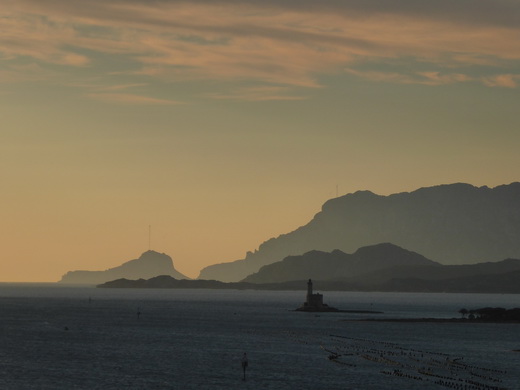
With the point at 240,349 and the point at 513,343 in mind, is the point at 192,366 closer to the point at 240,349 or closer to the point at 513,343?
the point at 240,349

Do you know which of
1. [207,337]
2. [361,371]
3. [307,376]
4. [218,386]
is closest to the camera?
[218,386]

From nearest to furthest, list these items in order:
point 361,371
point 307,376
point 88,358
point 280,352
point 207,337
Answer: point 307,376 < point 361,371 < point 88,358 < point 280,352 < point 207,337

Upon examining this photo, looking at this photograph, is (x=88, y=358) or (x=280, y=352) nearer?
(x=88, y=358)

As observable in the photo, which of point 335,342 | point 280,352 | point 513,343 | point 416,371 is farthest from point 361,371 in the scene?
point 513,343

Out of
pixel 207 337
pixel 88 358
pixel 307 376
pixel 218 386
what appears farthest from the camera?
pixel 207 337

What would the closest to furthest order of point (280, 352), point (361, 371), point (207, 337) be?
point (361, 371)
point (280, 352)
point (207, 337)

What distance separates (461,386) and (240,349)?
57.5 metres

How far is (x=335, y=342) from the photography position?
185125 mm

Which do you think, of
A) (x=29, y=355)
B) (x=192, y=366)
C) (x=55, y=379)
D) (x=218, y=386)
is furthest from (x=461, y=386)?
(x=29, y=355)

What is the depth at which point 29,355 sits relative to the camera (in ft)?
501

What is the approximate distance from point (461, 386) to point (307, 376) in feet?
63.7

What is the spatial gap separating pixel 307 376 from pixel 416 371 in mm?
17756

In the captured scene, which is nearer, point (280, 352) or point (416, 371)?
point (416, 371)

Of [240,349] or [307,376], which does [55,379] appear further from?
[240,349]
